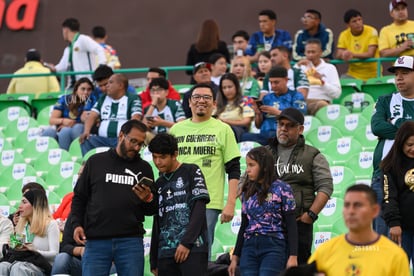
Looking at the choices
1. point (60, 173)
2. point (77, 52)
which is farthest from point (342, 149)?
point (77, 52)

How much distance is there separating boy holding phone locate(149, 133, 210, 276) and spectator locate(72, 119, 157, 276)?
6.3 inches

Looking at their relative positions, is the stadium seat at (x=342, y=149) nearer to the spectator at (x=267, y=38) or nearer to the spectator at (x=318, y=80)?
the spectator at (x=318, y=80)

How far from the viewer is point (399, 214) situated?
29.3ft

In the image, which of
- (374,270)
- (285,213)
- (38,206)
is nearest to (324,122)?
(38,206)

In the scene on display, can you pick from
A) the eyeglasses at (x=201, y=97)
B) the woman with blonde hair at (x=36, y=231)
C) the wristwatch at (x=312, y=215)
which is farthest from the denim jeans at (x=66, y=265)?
the wristwatch at (x=312, y=215)

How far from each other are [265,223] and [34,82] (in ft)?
33.5

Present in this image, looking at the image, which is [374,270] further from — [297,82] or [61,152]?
[61,152]

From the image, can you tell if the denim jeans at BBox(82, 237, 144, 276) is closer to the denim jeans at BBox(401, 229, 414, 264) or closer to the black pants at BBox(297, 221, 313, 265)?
the black pants at BBox(297, 221, 313, 265)

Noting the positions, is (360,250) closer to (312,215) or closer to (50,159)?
(312,215)

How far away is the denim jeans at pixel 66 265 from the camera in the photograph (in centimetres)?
1068

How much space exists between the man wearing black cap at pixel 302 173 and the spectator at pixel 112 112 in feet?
15.4

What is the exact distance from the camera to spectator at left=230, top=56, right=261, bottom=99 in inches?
582

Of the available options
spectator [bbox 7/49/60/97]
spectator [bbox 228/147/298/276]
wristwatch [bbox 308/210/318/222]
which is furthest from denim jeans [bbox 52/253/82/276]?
spectator [bbox 7/49/60/97]

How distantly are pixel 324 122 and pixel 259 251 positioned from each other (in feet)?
18.6
